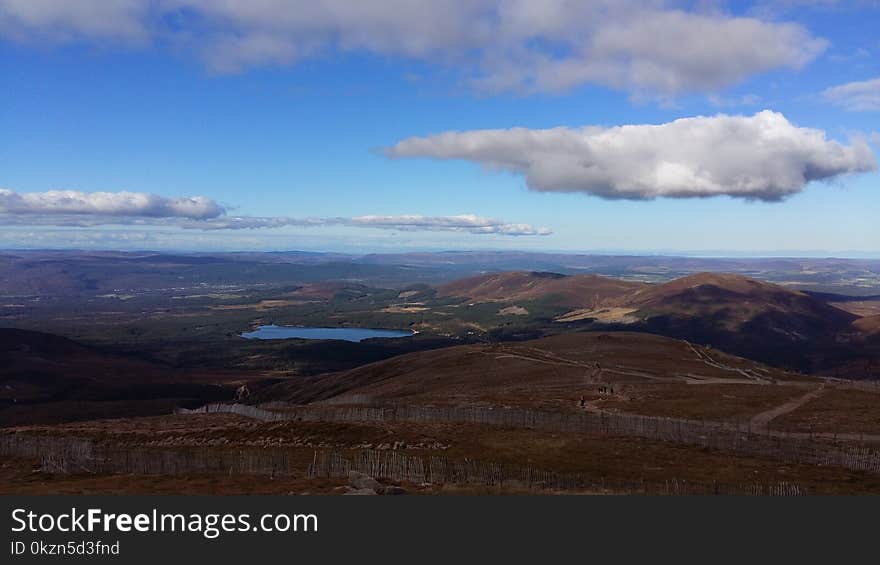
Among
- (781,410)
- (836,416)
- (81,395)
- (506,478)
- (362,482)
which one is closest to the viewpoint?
(362,482)

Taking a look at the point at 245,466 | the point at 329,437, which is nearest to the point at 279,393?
the point at 329,437

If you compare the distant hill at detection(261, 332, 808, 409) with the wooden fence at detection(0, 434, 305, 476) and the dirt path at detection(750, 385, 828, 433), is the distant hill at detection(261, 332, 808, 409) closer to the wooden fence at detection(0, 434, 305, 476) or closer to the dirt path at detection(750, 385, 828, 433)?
the dirt path at detection(750, 385, 828, 433)

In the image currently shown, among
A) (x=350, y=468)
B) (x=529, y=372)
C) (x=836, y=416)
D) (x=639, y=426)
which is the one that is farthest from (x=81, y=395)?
(x=836, y=416)

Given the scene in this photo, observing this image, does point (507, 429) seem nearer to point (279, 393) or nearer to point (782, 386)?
point (782, 386)

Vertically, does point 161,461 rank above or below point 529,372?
above


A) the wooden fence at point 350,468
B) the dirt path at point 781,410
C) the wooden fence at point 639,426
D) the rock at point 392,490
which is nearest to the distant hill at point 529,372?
the wooden fence at point 639,426

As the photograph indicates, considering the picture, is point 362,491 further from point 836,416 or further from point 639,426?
point 836,416

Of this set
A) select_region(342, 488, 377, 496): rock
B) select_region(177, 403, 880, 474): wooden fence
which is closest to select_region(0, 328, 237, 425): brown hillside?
select_region(177, 403, 880, 474): wooden fence
